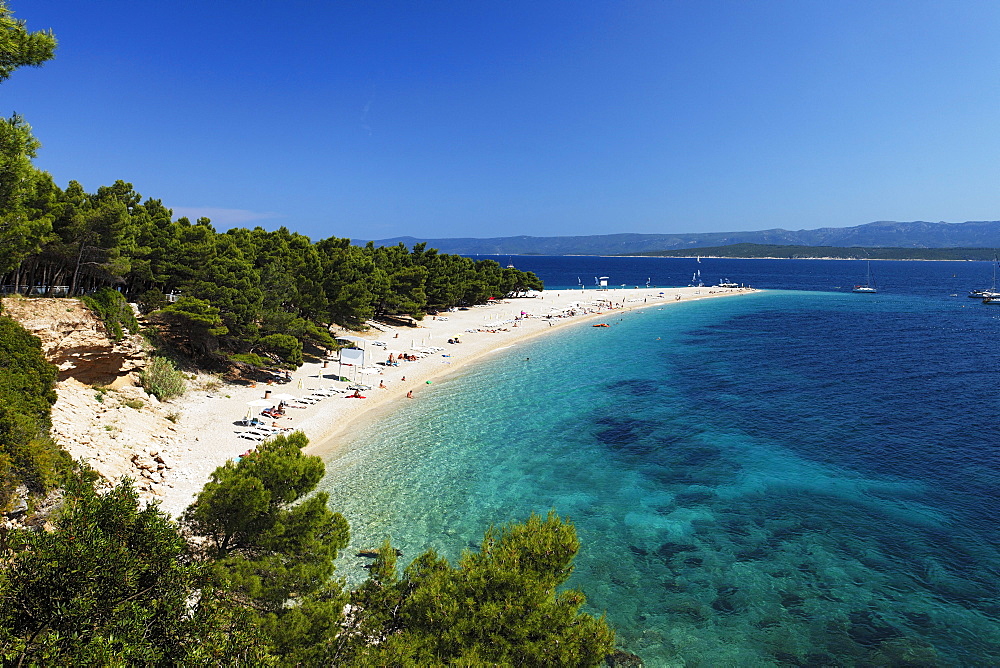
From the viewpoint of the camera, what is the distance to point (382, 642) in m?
8.95

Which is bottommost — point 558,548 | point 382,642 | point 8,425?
point 382,642

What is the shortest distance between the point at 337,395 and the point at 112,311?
14198 mm

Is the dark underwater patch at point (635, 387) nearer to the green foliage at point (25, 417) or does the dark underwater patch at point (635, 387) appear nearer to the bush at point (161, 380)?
the bush at point (161, 380)

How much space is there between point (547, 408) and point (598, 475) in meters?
11.3

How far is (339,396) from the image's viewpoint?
35.6m

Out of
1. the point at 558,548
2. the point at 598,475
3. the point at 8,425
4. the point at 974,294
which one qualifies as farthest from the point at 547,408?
Result: the point at 974,294

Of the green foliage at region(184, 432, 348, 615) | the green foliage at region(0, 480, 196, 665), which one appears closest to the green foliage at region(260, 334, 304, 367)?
the green foliage at region(184, 432, 348, 615)

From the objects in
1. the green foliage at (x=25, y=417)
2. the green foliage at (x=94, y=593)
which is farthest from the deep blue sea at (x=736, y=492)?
the green foliage at (x=94, y=593)

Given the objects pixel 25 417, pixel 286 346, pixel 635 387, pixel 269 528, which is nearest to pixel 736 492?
pixel 635 387

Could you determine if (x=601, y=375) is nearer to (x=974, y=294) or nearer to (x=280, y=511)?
(x=280, y=511)

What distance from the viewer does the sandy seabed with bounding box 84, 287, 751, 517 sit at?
74.3ft

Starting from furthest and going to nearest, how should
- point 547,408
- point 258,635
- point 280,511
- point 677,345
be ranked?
point 677,345 < point 547,408 < point 280,511 < point 258,635

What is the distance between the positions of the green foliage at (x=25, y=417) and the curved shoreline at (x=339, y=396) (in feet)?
10.8

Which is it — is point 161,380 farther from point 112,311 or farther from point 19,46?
point 19,46
